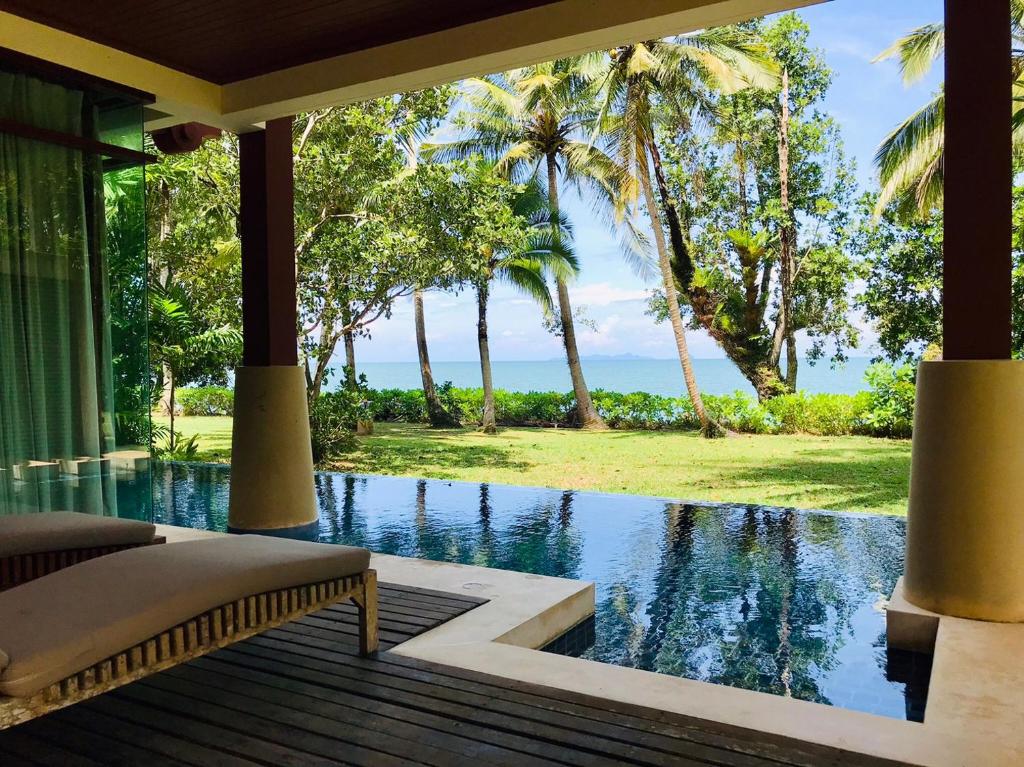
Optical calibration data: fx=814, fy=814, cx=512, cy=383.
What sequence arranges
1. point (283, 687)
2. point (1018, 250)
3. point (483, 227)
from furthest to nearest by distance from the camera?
point (1018, 250) < point (483, 227) < point (283, 687)

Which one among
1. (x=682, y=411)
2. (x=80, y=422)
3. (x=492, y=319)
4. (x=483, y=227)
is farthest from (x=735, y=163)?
(x=492, y=319)

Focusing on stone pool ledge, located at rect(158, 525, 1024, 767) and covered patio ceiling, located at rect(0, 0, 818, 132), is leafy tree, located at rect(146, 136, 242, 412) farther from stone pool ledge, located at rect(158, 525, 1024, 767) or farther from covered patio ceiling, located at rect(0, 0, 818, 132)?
stone pool ledge, located at rect(158, 525, 1024, 767)

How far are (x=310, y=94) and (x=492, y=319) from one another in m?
43.5

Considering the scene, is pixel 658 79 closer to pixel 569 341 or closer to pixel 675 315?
pixel 675 315

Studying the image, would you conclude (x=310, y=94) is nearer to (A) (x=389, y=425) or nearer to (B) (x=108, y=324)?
(B) (x=108, y=324)

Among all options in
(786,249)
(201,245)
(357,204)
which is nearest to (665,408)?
(786,249)

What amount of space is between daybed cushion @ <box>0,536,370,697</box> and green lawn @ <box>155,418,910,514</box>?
8768 millimetres

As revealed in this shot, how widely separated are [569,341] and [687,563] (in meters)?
13.1

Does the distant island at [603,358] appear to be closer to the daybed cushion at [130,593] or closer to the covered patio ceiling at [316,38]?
the covered patio ceiling at [316,38]

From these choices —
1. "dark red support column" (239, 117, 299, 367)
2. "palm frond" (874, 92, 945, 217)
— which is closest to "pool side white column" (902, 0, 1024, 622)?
"dark red support column" (239, 117, 299, 367)

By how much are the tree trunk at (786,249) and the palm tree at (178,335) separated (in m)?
11.5

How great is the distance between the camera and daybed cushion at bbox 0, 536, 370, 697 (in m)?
2.05

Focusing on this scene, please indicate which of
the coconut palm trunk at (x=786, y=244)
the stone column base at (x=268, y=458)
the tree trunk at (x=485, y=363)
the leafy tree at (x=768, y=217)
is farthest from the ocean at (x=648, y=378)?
the stone column base at (x=268, y=458)

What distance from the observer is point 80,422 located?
493 centimetres
